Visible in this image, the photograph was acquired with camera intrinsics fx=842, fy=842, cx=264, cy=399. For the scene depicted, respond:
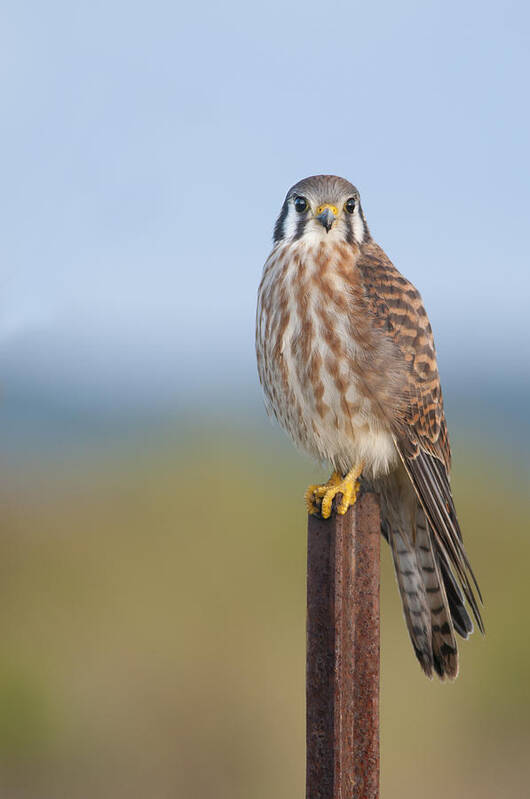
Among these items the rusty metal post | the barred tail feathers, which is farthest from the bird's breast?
the rusty metal post

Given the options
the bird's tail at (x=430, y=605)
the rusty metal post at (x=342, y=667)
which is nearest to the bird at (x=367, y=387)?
the bird's tail at (x=430, y=605)

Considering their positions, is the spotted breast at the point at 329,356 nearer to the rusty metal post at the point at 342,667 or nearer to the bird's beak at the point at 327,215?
the bird's beak at the point at 327,215

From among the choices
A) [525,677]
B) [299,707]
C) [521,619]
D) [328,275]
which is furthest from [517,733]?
[328,275]

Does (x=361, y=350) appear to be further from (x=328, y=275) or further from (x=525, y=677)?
(x=525, y=677)

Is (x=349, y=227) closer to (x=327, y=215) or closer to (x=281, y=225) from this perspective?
(x=327, y=215)

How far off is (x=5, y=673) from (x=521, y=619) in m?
3.77

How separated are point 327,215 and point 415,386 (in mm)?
678

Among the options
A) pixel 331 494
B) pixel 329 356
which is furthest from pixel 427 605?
pixel 329 356

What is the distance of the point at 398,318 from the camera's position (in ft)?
9.41

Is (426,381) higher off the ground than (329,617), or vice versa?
(426,381)

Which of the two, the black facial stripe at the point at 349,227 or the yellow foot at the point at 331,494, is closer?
the yellow foot at the point at 331,494

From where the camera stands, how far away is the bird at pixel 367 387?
268 cm

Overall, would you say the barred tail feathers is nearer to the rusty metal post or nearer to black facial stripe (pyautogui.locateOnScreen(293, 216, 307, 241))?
the rusty metal post

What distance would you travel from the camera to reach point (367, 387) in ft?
9.15
